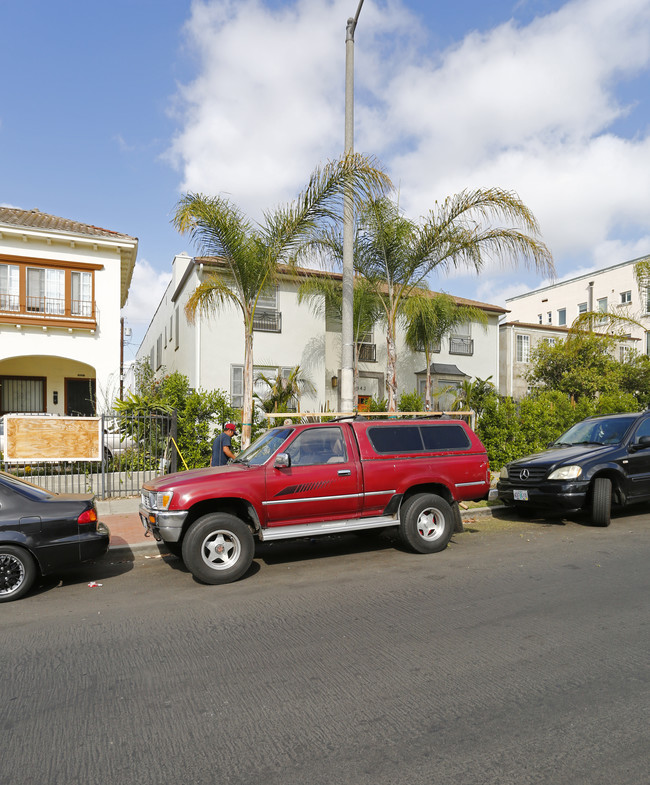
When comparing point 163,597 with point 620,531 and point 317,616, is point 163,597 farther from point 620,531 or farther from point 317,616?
point 620,531

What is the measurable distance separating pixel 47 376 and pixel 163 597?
1673 centimetres

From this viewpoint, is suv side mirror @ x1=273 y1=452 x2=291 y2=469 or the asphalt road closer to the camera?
the asphalt road

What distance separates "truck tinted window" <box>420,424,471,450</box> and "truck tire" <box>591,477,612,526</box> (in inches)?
101

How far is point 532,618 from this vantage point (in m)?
5.05

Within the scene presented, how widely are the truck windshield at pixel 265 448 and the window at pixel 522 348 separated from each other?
2517 cm

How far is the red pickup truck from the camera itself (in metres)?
6.50

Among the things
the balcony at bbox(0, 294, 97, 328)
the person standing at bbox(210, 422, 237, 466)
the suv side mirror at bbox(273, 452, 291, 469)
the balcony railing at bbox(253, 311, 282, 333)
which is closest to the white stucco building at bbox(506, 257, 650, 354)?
the balcony railing at bbox(253, 311, 282, 333)

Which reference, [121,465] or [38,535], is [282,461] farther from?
[121,465]

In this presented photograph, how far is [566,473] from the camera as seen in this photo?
30.0 feet

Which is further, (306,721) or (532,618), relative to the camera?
(532,618)

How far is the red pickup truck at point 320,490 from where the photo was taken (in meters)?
6.50

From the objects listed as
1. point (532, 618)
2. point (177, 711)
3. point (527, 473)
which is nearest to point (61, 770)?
point (177, 711)

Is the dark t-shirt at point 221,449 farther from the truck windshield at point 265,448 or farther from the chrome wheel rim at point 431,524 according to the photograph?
the chrome wheel rim at point 431,524

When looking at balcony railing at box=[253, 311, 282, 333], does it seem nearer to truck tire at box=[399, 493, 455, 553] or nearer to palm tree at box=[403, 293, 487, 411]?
palm tree at box=[403, 293, 487, 411]
